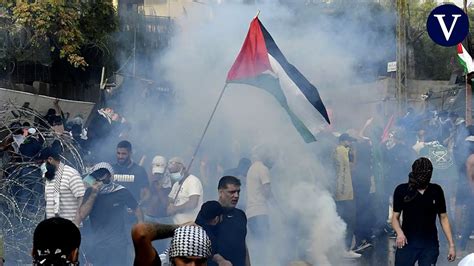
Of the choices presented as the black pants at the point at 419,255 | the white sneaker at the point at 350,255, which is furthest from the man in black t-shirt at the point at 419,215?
the white sneaker at the point at 350,255

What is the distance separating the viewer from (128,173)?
9836 mm

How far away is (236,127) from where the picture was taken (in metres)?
13.1

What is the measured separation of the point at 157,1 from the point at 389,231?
758 inches

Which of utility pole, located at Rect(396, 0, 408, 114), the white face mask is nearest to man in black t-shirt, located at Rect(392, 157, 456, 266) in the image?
the white face mask

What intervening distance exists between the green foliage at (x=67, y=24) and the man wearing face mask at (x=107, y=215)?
12.2 metres

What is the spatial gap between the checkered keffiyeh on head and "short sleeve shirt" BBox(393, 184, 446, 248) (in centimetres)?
419

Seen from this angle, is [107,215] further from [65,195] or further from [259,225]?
[259,225]

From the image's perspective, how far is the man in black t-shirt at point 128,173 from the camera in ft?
32.0

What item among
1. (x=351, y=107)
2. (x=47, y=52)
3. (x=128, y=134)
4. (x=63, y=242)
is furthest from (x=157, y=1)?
(x=63, y=242)

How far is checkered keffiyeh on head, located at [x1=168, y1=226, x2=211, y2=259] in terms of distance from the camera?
386 cm

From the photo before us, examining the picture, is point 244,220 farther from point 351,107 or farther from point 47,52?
point 47,52

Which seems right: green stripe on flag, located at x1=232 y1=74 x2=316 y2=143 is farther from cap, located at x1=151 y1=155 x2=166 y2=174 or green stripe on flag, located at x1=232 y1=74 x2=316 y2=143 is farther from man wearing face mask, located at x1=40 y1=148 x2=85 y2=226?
man wearing face mask, located at x1=40 y1=148 x2=85 y2=226

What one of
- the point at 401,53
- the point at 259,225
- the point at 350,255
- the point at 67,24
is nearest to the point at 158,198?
the point at 259,225

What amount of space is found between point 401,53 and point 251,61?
1177 centimetres
